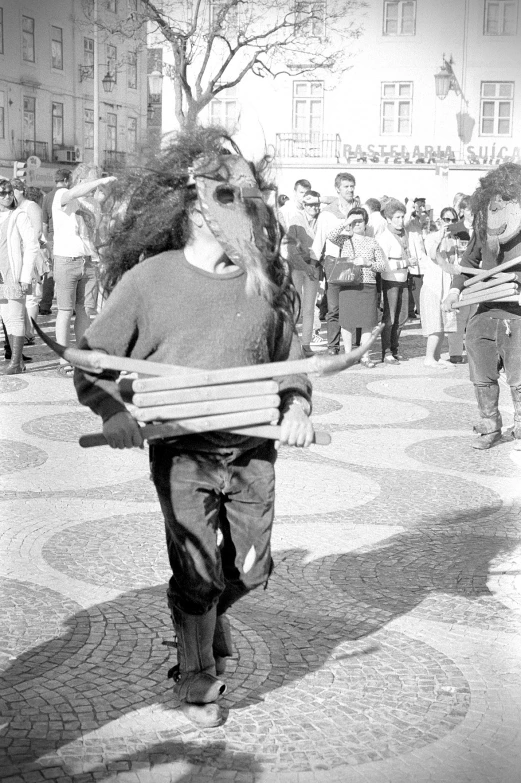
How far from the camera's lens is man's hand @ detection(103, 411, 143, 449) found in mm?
3078

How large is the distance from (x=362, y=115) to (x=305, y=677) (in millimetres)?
22057

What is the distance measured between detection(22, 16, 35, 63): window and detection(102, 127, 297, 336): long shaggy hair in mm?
20582

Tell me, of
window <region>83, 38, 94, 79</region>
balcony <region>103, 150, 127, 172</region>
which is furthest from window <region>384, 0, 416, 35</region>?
window <region>83, 38, 94, 79</region>

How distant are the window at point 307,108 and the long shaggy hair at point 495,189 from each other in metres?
16.9

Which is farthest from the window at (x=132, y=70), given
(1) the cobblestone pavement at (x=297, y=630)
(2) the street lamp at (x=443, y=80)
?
(1) the cobblestone pavement at (x=297, y=630)

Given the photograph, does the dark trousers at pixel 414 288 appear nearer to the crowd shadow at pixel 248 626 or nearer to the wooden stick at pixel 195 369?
the crowd shadow at pixel 248 626

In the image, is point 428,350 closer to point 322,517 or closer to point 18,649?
point 322,517

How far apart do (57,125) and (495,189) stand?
21.7m

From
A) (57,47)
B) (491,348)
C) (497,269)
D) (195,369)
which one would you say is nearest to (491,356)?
(491,348)

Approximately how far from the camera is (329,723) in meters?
3.35

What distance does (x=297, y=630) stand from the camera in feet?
13.6

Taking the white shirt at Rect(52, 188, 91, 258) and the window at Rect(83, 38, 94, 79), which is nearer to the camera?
the white shirt at Rect(52, 188, 91, 258)

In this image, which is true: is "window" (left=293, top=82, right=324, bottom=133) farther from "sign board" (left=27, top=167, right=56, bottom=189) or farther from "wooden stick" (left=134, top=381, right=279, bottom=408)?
"wooden stick" (left=134, top=381, right=279, bottom=408)

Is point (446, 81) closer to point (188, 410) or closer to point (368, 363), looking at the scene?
point (368, 363)
